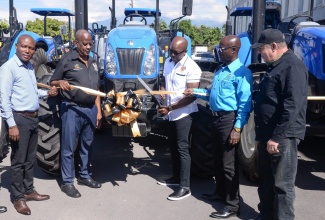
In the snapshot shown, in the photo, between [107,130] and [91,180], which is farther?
[107,130]

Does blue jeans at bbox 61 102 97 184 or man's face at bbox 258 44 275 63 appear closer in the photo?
man's face at bbox 258 44 275 63

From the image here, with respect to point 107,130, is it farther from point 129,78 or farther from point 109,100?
point 109,100

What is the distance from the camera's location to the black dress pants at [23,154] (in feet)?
15.0

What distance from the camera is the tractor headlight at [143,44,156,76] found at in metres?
5.98

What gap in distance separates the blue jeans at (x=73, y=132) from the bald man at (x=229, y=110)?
1.52 m

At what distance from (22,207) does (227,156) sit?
2.17 m

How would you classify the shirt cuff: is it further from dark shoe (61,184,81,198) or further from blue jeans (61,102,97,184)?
dark shoe (61,184,81,198)

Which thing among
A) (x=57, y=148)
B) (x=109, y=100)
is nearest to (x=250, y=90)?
(x=109, y=100)

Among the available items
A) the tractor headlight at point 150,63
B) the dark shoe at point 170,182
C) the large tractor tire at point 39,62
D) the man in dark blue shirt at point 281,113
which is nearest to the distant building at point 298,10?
the large tractor tire at point 39,62

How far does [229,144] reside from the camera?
14.5 ft

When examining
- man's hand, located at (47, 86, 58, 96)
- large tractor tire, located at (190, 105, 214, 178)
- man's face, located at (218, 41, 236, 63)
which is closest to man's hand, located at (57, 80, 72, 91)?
man's hand, located at (47, 86, 58, 96)

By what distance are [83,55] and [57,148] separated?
46.9 inches

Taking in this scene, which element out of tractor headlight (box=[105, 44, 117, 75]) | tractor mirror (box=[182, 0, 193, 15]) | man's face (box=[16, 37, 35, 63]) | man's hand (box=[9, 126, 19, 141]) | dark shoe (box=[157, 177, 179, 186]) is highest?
tractor mirror (box=[182, 0, 193, 15])

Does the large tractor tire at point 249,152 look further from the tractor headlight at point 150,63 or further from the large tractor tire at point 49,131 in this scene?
the large tractor tire at point 49,131
